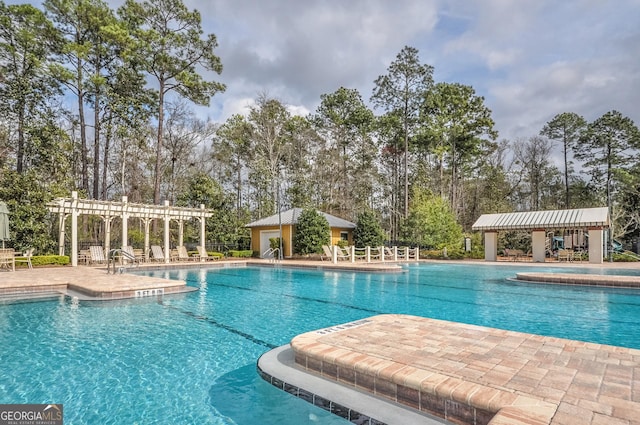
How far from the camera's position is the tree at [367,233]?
2334 cm

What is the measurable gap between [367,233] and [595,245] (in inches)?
481

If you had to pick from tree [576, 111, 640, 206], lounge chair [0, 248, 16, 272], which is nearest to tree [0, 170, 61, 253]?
lounge chair [0, 248, 16, 272]

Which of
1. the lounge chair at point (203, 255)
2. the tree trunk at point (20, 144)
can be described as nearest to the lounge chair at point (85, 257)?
the lounge chair at point (203, 255)

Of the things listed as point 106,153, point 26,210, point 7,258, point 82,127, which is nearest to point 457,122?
point 106,153

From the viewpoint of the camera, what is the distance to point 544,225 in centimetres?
1984

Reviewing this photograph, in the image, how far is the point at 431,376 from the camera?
285 cm

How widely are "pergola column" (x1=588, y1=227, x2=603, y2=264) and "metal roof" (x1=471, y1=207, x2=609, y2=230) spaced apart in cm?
54

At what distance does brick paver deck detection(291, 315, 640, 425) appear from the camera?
2.34m

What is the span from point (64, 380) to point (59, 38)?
2431 centimetres

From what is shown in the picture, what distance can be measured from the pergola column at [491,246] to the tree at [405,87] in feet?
22.5

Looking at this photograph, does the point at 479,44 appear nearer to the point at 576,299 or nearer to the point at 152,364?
the point at 576,299

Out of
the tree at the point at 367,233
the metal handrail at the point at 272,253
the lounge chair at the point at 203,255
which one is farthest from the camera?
the tree at the point at 367,233

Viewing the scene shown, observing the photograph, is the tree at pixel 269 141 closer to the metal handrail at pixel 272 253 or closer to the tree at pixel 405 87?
the metal handrail at pixel 272 253

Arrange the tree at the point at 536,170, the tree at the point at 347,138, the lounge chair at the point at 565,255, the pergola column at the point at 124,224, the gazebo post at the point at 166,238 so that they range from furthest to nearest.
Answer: the tree at the point at 536,170
the tree at the point at 347,138
the lounge chair at the point at 565,255
the gazebo post at the point at 166,238
the pergola column at the point at 124,224
